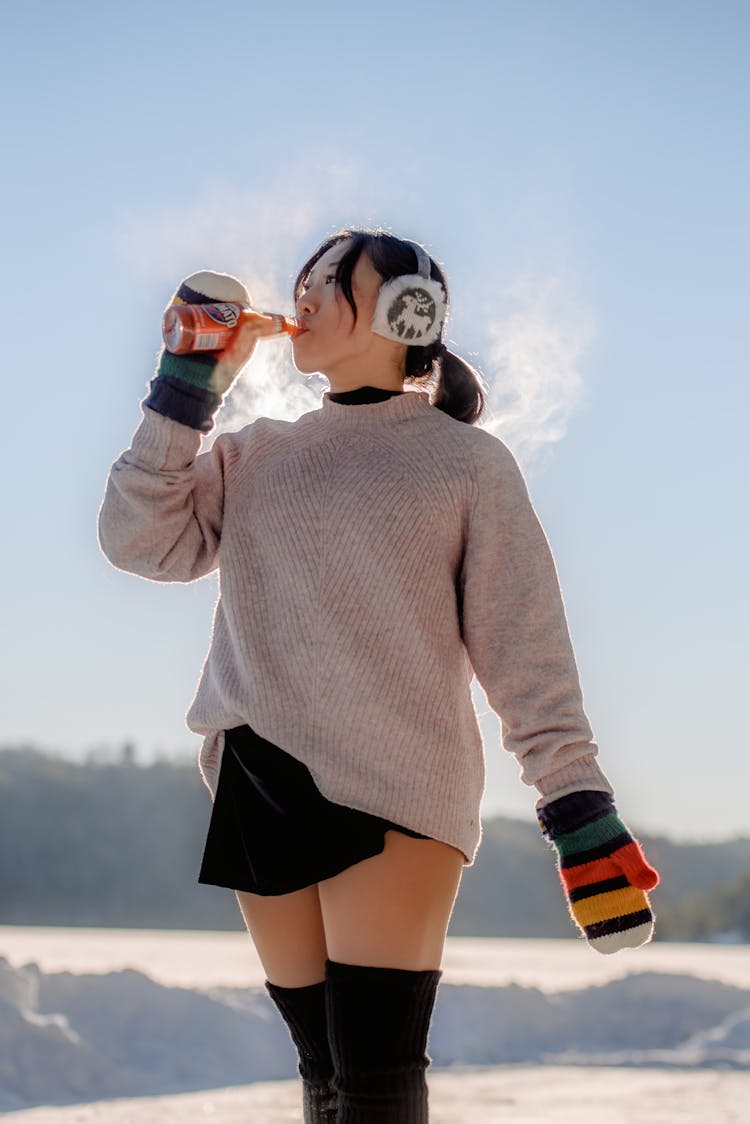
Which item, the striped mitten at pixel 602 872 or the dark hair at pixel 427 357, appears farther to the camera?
the dark hair at pixel 427 357

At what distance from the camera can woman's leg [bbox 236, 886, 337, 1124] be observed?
1.64 metres

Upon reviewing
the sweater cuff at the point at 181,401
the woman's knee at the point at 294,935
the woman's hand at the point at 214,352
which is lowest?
the woman's knee at the point at 294,935

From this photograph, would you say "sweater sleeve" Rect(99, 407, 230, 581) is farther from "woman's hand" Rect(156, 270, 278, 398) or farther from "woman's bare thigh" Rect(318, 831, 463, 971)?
"woman's bare thigh" Rect(318, 831, 463, 971)

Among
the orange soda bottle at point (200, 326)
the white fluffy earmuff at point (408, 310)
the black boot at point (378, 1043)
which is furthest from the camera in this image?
the white fluffy earmuff at point (408, 310)

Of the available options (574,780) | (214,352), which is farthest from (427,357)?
(574,780)

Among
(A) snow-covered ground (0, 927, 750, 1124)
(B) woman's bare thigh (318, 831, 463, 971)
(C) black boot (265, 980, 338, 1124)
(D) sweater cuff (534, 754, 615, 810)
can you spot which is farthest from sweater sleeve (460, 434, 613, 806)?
(A) snow-covered ground (0, 927, 750, 1124)

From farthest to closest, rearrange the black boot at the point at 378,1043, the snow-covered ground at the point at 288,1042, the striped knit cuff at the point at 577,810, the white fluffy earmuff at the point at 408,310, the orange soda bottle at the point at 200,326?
the snow-covered ground at the point at 288,1042, the white fluffy earmuff at the point at 408,310, the orange soda bottle at the point at 200,326, the striped knit cuff at the point at 577,810, the black boot at the point at 378,1043

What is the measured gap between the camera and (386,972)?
1.49m

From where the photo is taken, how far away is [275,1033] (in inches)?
190

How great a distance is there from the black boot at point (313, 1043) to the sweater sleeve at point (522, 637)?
407 millimetres

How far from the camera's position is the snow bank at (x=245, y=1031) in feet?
13.7

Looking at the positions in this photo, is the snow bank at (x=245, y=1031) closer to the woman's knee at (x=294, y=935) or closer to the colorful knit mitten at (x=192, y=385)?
the woman's knee at (x=294, y=935)

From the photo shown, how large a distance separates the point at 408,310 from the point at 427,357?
0.36 ft

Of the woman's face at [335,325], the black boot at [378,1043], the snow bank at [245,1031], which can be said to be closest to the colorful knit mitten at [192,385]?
the woman's face at [335,325]
